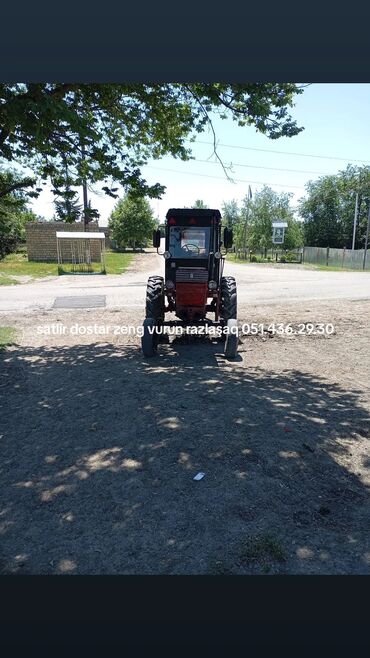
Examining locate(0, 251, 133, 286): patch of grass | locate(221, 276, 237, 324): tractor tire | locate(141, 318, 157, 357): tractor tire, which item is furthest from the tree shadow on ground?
locate(0, 251, 133, 286): patch of grass

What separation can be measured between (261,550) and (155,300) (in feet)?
19.3

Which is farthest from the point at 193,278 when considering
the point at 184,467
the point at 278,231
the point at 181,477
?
the point at 278,231

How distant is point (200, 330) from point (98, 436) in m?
5.45

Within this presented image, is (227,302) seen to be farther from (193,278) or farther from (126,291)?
(126,291)

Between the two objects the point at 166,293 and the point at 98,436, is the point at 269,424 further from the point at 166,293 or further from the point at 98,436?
the point at 166,293

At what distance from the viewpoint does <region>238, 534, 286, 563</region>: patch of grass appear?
108 inches

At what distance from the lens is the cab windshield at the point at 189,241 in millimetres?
8031

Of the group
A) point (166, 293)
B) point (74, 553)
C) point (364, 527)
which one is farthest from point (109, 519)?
point (166, 293)

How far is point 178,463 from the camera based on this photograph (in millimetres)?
3994

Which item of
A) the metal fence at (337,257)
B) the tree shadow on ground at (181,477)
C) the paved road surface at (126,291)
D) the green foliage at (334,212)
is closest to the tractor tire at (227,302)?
the tree shadow on ground at (181,477)

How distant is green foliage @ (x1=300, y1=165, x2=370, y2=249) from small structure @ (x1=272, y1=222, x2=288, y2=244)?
10.1m

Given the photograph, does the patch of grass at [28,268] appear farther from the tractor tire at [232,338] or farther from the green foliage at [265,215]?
the green foliage at [265,215]

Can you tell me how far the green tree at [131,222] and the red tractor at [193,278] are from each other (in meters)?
36.6

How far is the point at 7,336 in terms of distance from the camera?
9914 mm
